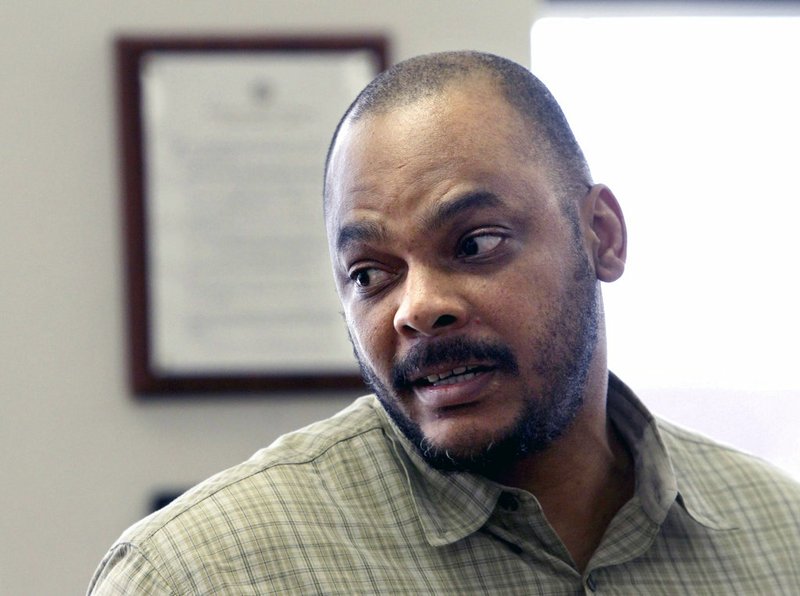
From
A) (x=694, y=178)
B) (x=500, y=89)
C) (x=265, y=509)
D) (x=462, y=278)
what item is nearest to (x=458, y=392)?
(x=462, y=278)

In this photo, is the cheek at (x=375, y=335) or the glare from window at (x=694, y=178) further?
the glare from window at (x=694, y=178)

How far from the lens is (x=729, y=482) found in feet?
4.20

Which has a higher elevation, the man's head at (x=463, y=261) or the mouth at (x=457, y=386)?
the man's head at (x=463, y=261)

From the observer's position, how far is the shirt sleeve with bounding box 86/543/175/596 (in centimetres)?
98

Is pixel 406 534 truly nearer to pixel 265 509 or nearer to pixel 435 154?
pixel 265 509

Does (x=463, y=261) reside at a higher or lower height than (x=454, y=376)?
higher

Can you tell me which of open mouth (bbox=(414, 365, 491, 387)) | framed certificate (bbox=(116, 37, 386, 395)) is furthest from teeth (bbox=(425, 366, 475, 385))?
framed certificate (bbox=(116, 37, 386, 395))

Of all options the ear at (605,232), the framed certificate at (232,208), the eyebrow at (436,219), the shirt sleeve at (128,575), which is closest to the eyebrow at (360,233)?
the eyebrow at (436,219)

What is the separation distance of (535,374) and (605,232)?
23 centimetres

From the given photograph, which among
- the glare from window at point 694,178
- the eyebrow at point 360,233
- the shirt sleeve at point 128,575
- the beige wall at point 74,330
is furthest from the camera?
the glare from window at point 694,178

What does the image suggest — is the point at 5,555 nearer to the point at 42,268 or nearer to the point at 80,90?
the point at 42,268

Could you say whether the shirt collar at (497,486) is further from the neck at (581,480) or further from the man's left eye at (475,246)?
the man's left eye at (475,246)

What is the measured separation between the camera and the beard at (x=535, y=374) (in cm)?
105

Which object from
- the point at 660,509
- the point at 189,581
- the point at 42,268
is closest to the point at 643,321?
the point at 660,509
